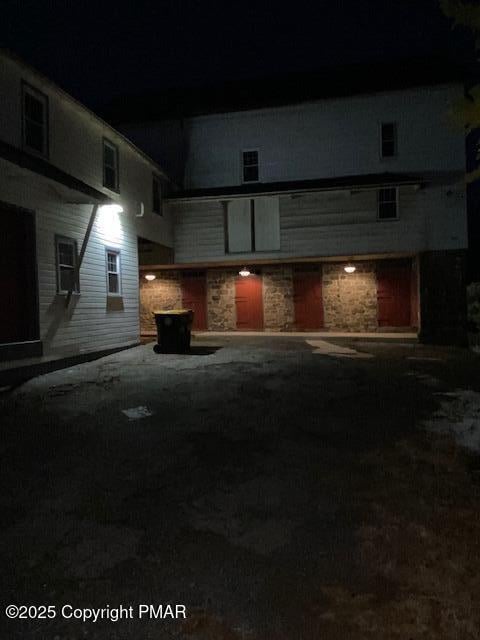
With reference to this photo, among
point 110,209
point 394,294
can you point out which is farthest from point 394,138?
point 110,209

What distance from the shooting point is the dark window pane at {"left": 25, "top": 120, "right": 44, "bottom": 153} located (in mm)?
10359

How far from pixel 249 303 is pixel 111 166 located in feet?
29.8

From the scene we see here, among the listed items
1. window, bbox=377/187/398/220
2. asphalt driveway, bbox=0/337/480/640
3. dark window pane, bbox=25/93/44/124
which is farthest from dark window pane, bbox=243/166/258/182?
asphalt driveway, bbox=0/337/480/640

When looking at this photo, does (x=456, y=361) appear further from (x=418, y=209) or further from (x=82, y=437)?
(x=82, y=437)

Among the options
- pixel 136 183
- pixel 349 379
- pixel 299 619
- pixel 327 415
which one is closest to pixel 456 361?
pixel 349 379

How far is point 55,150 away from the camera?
11.1m

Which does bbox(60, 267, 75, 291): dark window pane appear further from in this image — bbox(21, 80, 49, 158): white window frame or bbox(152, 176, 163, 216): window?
bbox(152, 176, 163, 216): window

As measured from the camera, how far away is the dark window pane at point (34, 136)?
34.0 ft

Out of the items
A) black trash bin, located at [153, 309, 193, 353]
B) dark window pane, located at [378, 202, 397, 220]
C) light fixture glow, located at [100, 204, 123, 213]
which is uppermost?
dark window pane, located at [378, 202, 397, 220]

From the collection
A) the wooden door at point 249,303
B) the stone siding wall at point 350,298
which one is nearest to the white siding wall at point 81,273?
the wooden door at point 249,303

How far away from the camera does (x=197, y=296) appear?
69.4 ft

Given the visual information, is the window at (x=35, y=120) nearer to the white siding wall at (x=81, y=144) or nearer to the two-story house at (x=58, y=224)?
the two-story house at (x=58, y=224)

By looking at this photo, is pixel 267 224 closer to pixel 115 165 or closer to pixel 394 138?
pixel 394 138

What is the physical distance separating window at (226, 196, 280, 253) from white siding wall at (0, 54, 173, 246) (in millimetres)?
2801
